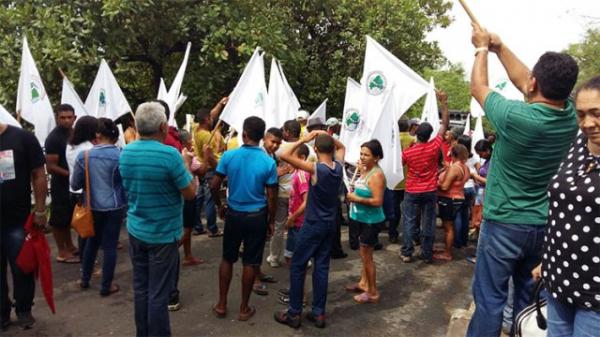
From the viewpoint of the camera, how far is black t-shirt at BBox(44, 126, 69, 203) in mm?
5344

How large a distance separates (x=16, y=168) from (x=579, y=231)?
398 cm

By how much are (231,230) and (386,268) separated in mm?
2815

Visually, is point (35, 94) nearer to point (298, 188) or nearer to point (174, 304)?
point (174, 304)

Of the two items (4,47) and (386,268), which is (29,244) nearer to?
(386,268)

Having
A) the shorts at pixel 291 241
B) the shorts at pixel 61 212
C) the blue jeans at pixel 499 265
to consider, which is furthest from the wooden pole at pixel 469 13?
the shorts at pixel 61 212

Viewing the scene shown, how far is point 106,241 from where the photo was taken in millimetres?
4660

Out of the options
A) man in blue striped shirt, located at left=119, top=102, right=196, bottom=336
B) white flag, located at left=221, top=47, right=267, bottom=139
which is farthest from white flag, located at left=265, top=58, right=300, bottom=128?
man in blue striped shirt, located at left=119, top=102, right=196, bottom=336

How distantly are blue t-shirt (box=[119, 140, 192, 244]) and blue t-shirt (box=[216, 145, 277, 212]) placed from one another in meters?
0.70

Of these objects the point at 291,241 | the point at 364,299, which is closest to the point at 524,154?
the point at 364,299

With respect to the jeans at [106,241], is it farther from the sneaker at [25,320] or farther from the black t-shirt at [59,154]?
the black t-shirt at [59,154]

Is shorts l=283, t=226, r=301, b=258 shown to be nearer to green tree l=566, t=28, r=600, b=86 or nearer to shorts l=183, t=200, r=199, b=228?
shorts l=183, t=200, r=199, b=228

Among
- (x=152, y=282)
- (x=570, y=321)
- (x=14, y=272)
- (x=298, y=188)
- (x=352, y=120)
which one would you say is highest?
(x=352, y=120)

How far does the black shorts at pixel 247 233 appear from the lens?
4.05m

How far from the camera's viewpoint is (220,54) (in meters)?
9.66
